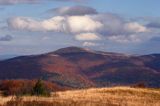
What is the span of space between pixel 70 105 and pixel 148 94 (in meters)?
23.5

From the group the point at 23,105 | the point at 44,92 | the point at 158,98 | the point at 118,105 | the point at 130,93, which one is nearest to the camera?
the point at 23,105

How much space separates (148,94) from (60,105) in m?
24.0

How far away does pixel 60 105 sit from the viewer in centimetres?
3594

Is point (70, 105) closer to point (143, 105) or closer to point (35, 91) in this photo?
point (143, 105)

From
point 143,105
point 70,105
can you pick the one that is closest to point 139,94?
point 143,105

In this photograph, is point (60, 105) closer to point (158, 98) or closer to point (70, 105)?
point (70, 105)

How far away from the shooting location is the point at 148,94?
58.2 m

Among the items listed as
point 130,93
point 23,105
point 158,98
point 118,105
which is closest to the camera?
point 23,105

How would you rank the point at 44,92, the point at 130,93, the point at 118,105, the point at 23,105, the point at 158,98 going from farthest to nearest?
the point at 130,93, the point at 158,98, the point at 44,92, the point at 118,105, the point at 23,105

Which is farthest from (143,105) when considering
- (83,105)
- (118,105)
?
(83,105)

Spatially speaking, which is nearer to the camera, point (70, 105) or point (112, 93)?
point (70, 105)

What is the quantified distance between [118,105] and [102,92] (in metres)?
19.6

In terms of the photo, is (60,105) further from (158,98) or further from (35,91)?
(158,98)

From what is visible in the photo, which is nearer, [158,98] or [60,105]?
[60,105]
